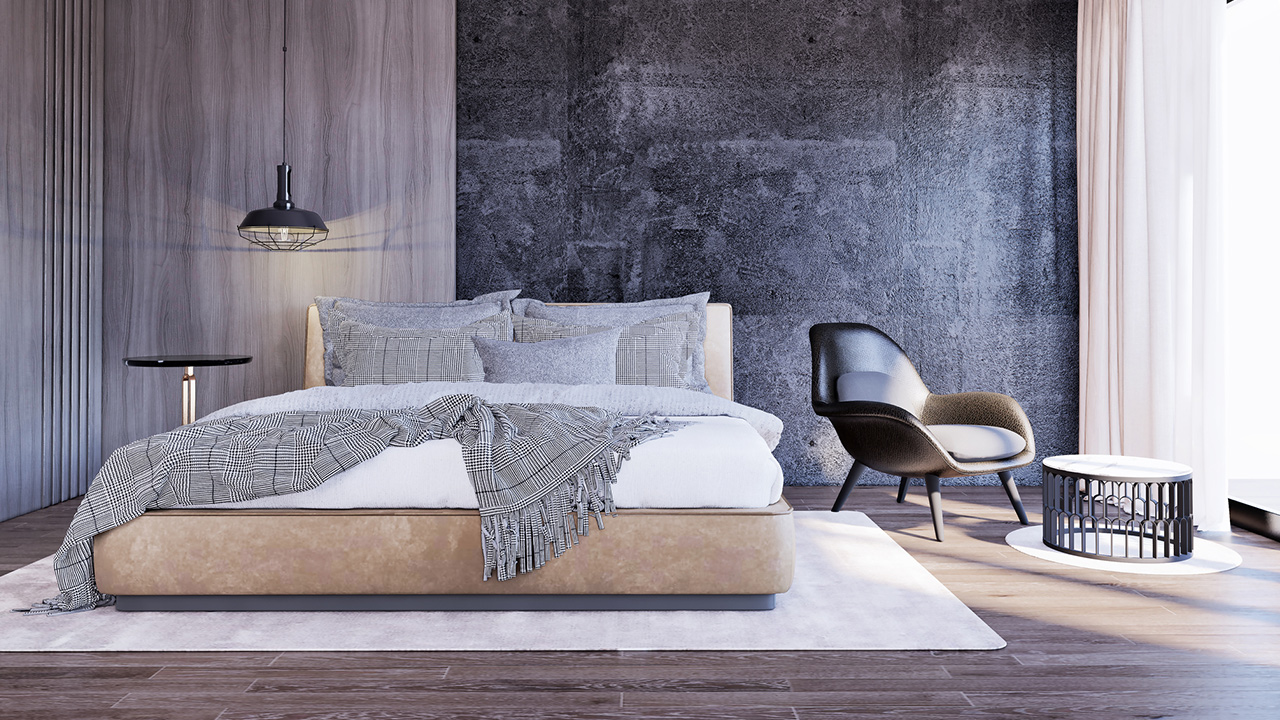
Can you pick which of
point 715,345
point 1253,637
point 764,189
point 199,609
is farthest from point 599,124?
point 1253,637

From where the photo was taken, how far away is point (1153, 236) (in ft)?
12.7

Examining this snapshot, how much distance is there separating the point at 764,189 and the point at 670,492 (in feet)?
8.73

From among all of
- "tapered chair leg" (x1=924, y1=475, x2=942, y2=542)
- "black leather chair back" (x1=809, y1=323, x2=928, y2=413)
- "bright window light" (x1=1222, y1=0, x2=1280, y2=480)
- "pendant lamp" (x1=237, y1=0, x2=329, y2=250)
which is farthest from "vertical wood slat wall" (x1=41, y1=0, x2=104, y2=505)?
"bright window light" (x1=1222, y1=0, x2=1280, y2=480)

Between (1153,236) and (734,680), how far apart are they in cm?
306

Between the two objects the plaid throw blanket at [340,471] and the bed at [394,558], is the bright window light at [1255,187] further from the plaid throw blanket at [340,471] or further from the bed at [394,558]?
the plaid throw blanket at [340,471]

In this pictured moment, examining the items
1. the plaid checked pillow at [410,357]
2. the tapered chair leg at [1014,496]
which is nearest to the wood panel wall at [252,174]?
the plaid checked pillow at [410,357]

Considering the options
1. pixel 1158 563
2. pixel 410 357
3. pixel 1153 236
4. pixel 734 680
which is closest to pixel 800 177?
pixel 1153 236

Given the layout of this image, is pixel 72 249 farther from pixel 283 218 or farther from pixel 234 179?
pixel 283 218

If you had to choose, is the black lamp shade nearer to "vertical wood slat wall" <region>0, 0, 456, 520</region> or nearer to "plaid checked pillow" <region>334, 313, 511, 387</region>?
"vertical wood slat wall" <region>0, 0, 456, 520</region>

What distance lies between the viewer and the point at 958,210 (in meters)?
4.73

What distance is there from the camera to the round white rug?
9.79 feet

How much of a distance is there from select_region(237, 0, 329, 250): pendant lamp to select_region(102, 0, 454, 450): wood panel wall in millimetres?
41

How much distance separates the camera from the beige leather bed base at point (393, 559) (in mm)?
2420

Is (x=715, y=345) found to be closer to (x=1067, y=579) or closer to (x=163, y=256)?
(x=1067, y=579)
